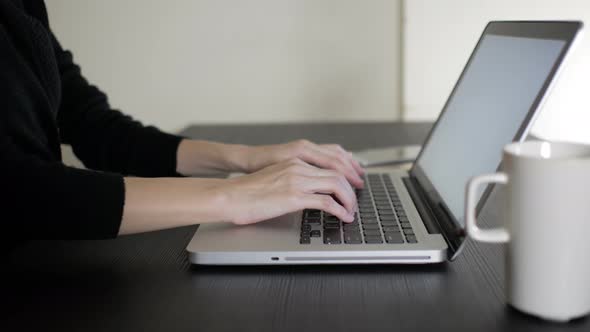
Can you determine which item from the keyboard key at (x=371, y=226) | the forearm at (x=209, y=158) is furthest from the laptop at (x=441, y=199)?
the forearm at (x=209, y=158)

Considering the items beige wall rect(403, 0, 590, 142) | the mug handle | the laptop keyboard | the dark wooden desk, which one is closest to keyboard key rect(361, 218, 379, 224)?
the laptop keyboard

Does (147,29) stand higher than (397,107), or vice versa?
(147,29)

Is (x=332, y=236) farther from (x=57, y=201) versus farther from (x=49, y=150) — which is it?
(x=49, y=150)

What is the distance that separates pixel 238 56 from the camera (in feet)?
7.88

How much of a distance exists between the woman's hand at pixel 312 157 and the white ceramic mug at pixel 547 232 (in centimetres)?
43

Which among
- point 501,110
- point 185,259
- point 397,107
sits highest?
point 501,110

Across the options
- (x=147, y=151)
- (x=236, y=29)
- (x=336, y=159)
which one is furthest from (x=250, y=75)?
(x=336, y=159)

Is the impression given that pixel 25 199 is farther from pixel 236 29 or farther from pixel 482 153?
pixel 236 29

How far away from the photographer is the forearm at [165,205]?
784 millimetres

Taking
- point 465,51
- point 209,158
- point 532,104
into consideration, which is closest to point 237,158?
point 209,158

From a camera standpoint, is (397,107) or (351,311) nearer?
(351,311)

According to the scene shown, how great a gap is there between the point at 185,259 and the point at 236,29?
1.67 meters

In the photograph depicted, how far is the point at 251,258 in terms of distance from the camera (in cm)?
76

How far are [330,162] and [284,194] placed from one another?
0.78 ft
